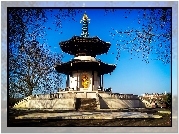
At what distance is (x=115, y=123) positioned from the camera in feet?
48.3

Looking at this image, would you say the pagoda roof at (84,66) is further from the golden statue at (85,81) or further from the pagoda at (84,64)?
the golden statue at (85,81)

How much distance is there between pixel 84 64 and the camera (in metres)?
21.0

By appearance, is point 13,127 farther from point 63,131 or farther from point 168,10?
point 168,10

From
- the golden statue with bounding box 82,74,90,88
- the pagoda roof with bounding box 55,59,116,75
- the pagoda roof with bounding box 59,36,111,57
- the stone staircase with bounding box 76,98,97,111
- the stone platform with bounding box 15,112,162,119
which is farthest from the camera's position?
the golden statue with bounding box 82,74,90,88

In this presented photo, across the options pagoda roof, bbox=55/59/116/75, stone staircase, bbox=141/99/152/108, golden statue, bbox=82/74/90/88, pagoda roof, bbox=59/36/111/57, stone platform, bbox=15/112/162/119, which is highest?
pagoda roof, bbox=59/36/111/57

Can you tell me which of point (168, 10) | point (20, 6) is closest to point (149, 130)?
point (168, 10)

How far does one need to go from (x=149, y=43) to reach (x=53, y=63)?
599 centimetres

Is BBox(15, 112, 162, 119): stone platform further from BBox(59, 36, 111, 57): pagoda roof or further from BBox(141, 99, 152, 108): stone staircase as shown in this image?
BBox(59, 36, 111, 57): pagoda roof

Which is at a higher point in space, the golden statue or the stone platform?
the golden statue

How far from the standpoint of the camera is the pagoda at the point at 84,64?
2058cm

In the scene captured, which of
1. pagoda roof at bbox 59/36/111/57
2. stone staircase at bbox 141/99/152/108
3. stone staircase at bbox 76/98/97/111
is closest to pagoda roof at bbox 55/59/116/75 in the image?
pagoda roof at bbox 59/36/111/57

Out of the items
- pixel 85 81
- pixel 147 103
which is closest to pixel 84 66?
pixel 85 81

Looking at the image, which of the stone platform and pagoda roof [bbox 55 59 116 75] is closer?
→ the stone platform

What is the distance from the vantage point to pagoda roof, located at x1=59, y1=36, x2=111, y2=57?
20219 mm
